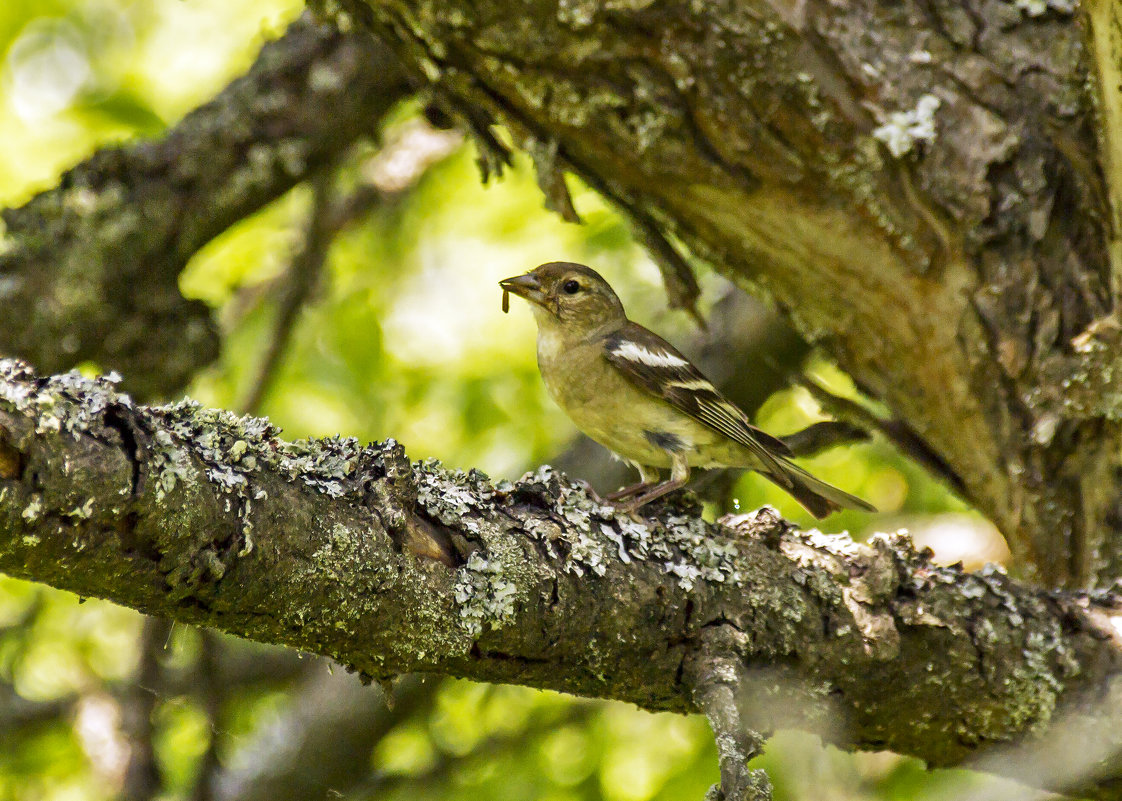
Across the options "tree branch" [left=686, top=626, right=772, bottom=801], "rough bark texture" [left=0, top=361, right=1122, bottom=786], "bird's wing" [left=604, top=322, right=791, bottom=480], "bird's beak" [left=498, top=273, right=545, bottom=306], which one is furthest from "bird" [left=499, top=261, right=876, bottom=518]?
"tree branch" [left=686, top=626, right=772, bottom=801]

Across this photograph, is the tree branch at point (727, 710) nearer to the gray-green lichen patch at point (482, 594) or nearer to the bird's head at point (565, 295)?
the gray-green lichen patch at point (482, 594)

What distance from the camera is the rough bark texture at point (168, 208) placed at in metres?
5.60

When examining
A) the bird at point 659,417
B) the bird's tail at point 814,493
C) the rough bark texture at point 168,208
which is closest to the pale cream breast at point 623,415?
the bird at point 659,417

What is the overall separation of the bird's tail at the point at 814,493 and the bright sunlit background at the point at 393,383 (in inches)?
50.8

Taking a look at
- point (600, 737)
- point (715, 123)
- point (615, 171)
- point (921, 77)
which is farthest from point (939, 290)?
point (600, 737)

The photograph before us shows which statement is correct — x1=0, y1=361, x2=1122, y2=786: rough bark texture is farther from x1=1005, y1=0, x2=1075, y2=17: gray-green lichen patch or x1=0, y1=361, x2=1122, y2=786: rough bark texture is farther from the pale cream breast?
x1=1005, y1=0, x2=1075, y2=17: gray-green lichen patch

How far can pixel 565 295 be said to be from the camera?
5.73 metres

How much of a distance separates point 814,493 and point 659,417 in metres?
0.82

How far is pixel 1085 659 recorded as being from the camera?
390 centimetres

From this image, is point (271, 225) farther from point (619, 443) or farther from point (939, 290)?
point (939, 290)

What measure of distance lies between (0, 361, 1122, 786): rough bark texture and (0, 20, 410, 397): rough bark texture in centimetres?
333

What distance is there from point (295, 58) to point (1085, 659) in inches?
194

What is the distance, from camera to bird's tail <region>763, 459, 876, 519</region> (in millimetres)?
5027

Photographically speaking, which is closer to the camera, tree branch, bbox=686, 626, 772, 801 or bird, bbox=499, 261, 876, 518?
tree branch, bbox=686, 626, 772, 801
